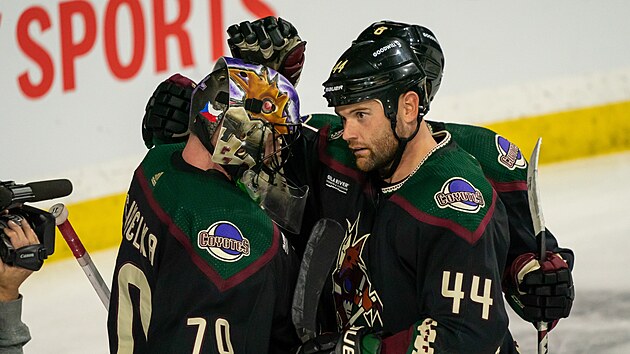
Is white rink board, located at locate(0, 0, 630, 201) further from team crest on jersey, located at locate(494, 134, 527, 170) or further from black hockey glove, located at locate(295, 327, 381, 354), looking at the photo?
black hockey glove, located at locate(295, 327, 381, 354)

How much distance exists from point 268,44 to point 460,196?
37.0 inches

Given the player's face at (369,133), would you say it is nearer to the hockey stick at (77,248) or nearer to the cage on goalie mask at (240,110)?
the cage on goalie mask at (240,110)

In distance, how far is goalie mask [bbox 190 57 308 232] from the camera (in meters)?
2.35

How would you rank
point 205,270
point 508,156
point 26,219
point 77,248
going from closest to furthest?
point 205,270
point 26,219
point 508,156
point 77,248

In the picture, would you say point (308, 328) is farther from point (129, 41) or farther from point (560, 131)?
point (560, 131)

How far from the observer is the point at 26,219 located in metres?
2.62

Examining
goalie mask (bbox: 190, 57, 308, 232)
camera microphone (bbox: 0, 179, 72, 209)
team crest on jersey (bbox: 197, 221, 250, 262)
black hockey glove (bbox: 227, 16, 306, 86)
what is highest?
black hockey glove (bbox: 227, 16, 306, 86)

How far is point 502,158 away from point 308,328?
2.15ft

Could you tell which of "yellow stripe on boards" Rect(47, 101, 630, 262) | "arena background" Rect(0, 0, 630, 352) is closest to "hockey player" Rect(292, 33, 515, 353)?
"arena background" Rect(0, 0, 630, 352)

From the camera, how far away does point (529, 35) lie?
19.1 feet

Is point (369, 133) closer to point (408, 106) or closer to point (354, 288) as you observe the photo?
point (408, 106)

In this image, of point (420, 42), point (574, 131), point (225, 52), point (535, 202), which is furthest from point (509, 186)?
point (574, 131)

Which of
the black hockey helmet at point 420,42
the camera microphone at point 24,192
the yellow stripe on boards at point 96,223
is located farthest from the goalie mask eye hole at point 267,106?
the yellow stripe on boards at point 96,223

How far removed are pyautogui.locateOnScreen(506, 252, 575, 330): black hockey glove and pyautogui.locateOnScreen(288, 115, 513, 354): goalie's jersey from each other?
11.5 inches
